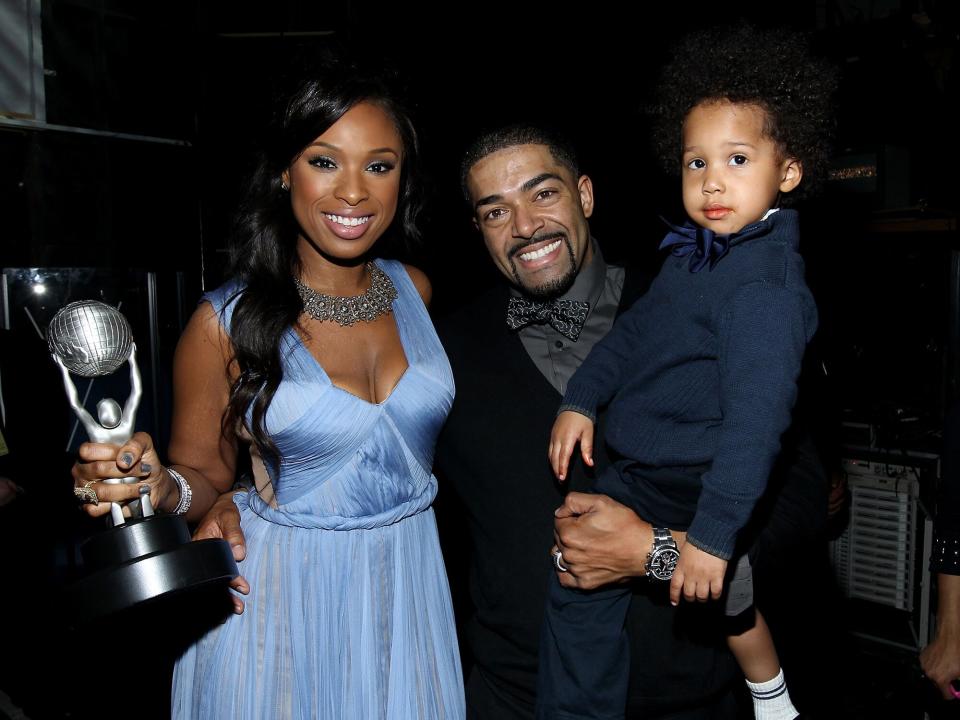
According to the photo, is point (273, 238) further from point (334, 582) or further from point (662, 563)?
point (662, 563)

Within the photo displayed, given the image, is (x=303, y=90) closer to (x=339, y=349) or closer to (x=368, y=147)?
(x=368, y=147)

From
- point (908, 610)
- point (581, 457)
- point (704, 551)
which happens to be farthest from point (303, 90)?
point (908, 610)

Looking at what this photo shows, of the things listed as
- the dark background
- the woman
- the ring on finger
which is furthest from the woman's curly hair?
the ring on finger

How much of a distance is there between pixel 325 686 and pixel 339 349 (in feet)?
2.64

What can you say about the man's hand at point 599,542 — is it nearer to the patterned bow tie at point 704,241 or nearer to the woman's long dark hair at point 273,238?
the patterned bow tie at point 704,241

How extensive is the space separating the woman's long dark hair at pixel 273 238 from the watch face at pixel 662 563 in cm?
91

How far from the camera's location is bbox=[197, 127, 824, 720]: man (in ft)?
5.93

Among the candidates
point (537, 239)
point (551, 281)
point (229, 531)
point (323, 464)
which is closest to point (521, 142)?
point (537, 239)

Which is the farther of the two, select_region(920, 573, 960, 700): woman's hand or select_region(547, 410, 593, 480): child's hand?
select_region(920, 573, 960, 700): woman's hand

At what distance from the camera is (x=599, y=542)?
168cm

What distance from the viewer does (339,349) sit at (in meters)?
2.04

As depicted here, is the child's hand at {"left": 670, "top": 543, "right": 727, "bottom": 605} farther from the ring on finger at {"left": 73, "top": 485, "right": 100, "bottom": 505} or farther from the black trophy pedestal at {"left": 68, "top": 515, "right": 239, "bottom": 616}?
the ring on finger at {"left": 73, "top": 485, "right": 100, "bottom": 505}

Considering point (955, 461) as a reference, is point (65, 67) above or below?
above

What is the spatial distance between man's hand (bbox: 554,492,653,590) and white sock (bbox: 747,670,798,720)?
0.49 m
